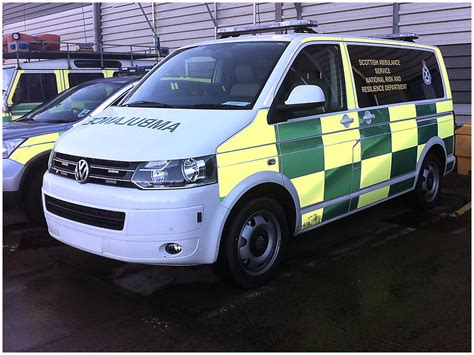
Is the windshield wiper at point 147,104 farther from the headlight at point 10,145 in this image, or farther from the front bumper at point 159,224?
the headlight at point 10,145

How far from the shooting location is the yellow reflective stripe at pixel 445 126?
18.2 ft

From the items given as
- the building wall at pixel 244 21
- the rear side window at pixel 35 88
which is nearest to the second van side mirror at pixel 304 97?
the rear side window at pixel 35 88

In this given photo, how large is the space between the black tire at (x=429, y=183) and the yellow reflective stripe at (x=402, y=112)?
67cm

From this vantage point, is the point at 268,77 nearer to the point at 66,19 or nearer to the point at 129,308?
the point at 129,308

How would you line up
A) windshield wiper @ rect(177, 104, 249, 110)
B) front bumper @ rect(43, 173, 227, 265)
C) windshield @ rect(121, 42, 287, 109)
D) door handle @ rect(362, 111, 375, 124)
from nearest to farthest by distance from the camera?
front bumper @ rect(43, 173, 227, 265), windshield wiper @ rect(177, 104, 249, 110), windshield @ rect(121, 42, 287, 109), door handle @ rect(362, 111, 375, 124)

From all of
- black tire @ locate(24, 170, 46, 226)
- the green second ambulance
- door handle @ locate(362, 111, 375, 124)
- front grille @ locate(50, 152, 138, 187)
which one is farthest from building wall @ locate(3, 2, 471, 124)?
front grille @ locate(50, 152, 138, 187)

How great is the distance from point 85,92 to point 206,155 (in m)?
3.45

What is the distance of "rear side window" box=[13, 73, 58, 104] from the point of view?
7.96 m

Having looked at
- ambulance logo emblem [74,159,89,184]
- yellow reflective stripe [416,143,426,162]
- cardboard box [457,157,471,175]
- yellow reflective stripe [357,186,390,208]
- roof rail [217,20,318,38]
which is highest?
roof rail [217,20,318,38]

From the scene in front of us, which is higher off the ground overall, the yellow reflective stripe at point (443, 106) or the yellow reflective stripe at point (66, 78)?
the yellow reflective stripe at point (66, 78)

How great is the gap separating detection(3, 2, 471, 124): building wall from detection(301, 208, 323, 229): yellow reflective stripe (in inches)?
246

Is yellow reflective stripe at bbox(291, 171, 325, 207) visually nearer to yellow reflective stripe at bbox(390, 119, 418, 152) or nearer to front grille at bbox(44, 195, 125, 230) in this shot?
yellow reflective stripe at bbox(390, 119, 418, 152)

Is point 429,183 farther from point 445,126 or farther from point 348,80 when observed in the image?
point 348,80

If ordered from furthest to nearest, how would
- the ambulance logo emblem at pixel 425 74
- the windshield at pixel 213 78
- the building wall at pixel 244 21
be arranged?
the building wall at pixel 244 21
the ambulance logo emblem at pixel 425 74
the windshield at pixel 213 78
